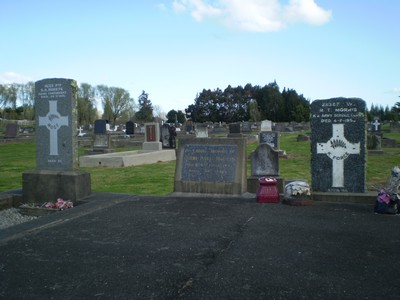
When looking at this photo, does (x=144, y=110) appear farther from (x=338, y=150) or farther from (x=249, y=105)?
(x=338, y=150)

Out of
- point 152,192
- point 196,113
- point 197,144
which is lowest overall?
point 152,192

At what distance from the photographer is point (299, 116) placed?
72.2m

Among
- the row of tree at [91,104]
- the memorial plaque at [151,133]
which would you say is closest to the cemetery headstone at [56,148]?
the memorial plaque at [151,133]

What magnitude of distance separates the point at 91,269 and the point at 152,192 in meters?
6.17

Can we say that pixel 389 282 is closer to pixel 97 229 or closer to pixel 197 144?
pixel 97 229

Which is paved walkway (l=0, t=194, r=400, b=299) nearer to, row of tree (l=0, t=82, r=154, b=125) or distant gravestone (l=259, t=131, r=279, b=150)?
distant gravestone (l=259, t=131, r=279, b=150)

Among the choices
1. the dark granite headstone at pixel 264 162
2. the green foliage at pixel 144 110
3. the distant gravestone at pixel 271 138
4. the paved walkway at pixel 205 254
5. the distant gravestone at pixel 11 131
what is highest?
the green foliage at pixel 144 110

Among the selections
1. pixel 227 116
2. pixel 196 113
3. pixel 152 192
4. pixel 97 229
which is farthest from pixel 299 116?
pixel 97 229

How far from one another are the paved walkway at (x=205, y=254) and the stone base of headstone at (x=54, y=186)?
100cm

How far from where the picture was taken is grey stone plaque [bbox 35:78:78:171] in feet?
24.0

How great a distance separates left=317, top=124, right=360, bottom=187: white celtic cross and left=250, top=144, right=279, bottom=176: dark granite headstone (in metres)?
2.07

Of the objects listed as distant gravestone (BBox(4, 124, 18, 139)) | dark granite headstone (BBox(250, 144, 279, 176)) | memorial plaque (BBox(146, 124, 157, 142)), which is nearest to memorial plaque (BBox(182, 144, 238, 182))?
dark granite headstone (BBox(250, 144, 279, 176))

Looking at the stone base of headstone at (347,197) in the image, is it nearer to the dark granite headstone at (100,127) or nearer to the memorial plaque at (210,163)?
the memorial plaque at (210,163)

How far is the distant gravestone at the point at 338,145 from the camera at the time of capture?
269 inches
